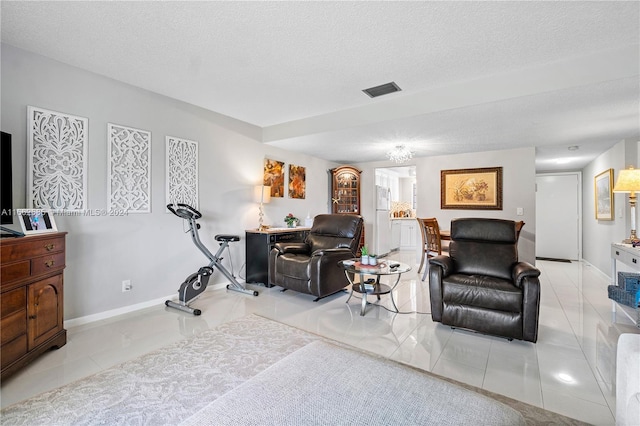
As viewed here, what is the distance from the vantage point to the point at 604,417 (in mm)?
1602

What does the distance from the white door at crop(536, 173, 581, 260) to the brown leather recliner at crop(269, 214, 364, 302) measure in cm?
567

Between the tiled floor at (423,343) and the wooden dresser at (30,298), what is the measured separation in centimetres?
15

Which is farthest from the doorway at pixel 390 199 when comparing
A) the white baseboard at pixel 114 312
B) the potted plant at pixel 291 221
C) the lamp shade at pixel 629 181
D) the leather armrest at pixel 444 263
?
the white baseboard at pixel 114 312

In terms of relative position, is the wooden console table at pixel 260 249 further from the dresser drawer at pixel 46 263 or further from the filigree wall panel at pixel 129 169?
the dresser drawer at pixel 46 263

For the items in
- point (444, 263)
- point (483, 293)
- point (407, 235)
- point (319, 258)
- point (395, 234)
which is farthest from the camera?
point (407, 235)

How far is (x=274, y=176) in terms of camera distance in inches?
205

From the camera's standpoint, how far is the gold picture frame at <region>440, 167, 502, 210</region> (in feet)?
17.9

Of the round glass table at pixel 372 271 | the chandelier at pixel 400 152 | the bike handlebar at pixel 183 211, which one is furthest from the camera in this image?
the chandelier at pixel 400 152

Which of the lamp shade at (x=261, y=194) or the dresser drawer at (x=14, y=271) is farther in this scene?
the lamp shade at (x=261, y=194)

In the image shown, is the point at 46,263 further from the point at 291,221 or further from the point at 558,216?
the point at 558,216

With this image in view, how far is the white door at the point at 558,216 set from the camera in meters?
6.79

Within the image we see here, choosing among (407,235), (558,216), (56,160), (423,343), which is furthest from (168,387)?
(558,216)

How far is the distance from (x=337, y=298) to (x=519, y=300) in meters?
2.02

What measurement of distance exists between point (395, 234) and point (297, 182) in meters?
3.71
